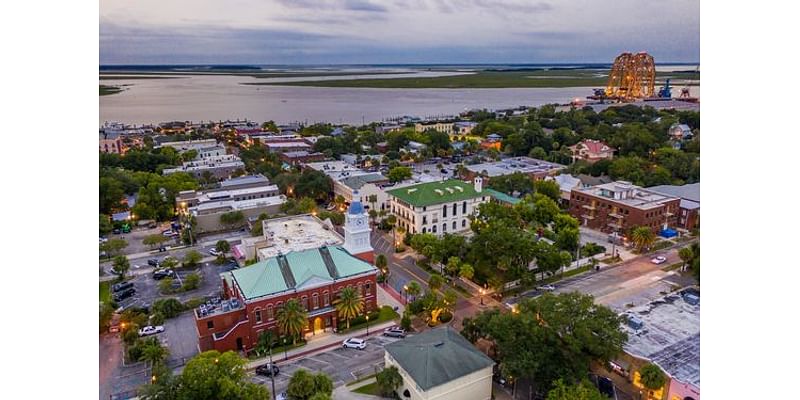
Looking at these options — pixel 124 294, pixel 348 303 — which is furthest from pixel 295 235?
pixel 124 294

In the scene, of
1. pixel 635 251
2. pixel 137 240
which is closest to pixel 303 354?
pixel 137 240

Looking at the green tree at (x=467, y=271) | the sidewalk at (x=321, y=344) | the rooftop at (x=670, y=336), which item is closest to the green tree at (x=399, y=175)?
the green tree at (x=467, y=271)

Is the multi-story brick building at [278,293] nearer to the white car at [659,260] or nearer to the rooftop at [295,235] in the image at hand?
the rooftop at [295,235]

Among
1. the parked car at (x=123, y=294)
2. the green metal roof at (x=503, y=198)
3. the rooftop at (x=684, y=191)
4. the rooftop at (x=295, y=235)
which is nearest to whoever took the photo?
the parked car at (x=123, y=294)

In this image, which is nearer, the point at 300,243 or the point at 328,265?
the point at 328,265

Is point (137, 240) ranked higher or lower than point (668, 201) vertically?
lower

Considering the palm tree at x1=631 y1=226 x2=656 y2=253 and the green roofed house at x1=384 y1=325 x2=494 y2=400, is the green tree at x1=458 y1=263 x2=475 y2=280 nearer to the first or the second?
the green roofed house at x1=384 y1=325 x2=494 y2=400

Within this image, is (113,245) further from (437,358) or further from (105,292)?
(437,358)

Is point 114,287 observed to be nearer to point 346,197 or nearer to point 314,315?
point 314,315
